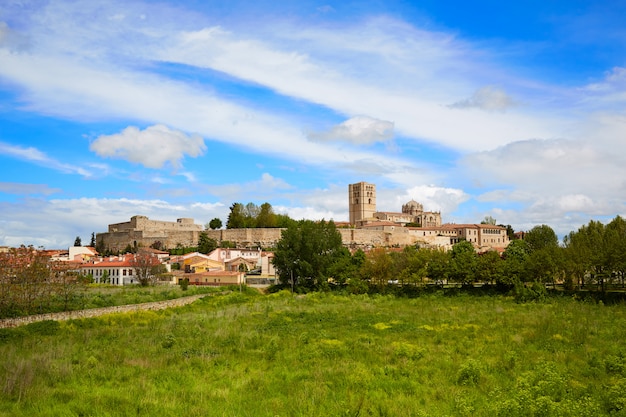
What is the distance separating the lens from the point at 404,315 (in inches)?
1198

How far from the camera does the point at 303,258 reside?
175ft

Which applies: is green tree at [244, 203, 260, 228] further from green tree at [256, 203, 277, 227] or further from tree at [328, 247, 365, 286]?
tree at [328, 247, 365, 286]

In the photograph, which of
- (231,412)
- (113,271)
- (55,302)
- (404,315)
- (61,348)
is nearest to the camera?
(231,412)

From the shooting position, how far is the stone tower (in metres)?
150

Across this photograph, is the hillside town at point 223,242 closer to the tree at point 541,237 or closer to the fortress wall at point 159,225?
the fortress wall at point 159,225

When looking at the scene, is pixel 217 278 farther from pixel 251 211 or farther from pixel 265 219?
pixel 251 211

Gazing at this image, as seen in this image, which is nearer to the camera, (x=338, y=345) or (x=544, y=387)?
(x=544, y=387)

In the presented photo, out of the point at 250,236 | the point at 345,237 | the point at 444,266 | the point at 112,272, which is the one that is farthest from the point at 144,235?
the point at 444,266

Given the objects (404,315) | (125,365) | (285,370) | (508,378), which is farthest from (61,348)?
(404,315)

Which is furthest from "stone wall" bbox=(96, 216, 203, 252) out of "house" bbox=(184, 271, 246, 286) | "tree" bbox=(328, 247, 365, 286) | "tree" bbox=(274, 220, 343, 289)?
"tree" bbox=(328, 247, 365, 286)

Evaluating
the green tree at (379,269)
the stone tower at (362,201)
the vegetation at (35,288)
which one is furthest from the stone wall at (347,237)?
the vegetation at (35,288)

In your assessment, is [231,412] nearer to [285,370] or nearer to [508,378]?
[285,370]

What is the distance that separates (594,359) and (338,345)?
28.2 ft

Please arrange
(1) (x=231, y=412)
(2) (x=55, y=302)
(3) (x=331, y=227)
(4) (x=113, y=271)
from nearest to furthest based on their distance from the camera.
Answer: (1) (x=231, y=412) < (2) (x=55, y=302) < (3) (x=331, y=227) < (4) (x=113, y=271)
